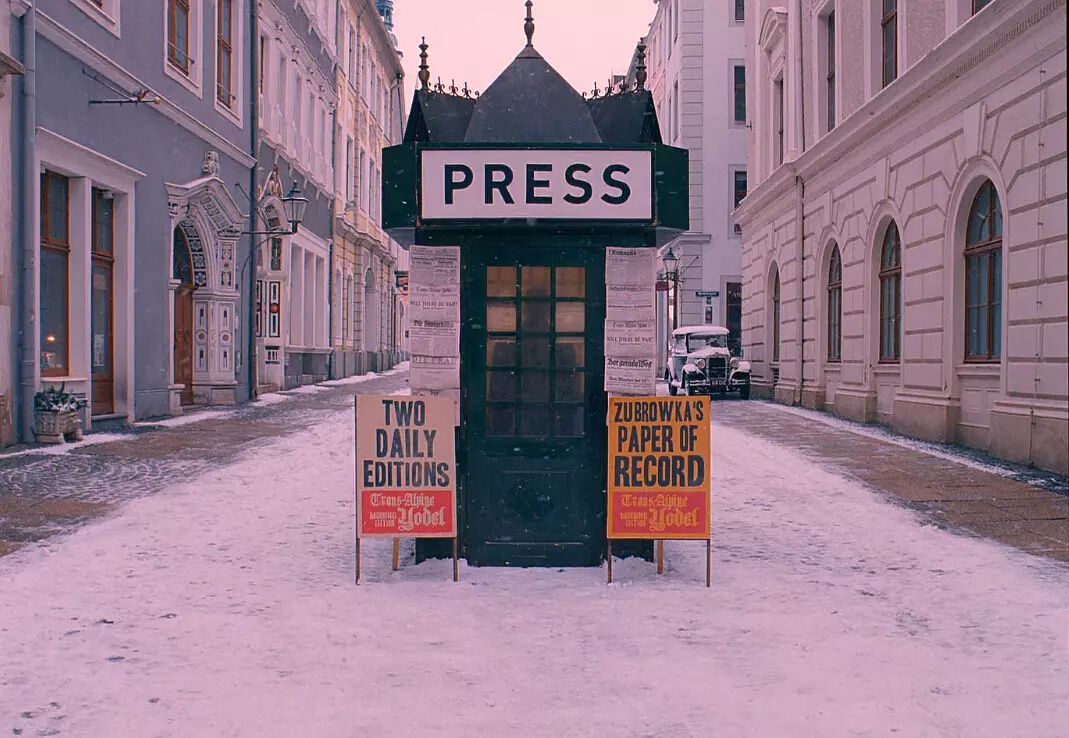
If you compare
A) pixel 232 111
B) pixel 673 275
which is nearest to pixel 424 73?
pixel 232 111

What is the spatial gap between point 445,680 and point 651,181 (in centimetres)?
302

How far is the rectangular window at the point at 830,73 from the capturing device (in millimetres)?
20266

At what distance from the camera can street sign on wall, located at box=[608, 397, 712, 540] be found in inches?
225

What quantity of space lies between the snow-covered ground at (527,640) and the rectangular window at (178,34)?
12.5m

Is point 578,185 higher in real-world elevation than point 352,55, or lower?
lower

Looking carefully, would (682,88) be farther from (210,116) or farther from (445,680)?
(445,680)

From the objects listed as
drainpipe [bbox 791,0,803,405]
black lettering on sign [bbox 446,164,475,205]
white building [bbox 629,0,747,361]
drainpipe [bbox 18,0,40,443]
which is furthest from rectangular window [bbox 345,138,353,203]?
black lettering on sign [bbox 446,164,475,205]

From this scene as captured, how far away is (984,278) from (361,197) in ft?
95.1

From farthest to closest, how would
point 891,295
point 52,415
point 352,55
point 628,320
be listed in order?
point 352,55
point 891,295
point 52,415
point 628,320

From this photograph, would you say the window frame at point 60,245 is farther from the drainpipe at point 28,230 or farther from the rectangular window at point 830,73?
the rectangular window at point 830,73

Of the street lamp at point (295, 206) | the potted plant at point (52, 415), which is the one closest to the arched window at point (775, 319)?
the street lamp at point (295, 206)

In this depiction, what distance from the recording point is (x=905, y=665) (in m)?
4.25

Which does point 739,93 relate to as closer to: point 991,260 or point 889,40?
point 889,40

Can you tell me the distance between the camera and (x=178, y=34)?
58.1 feet
